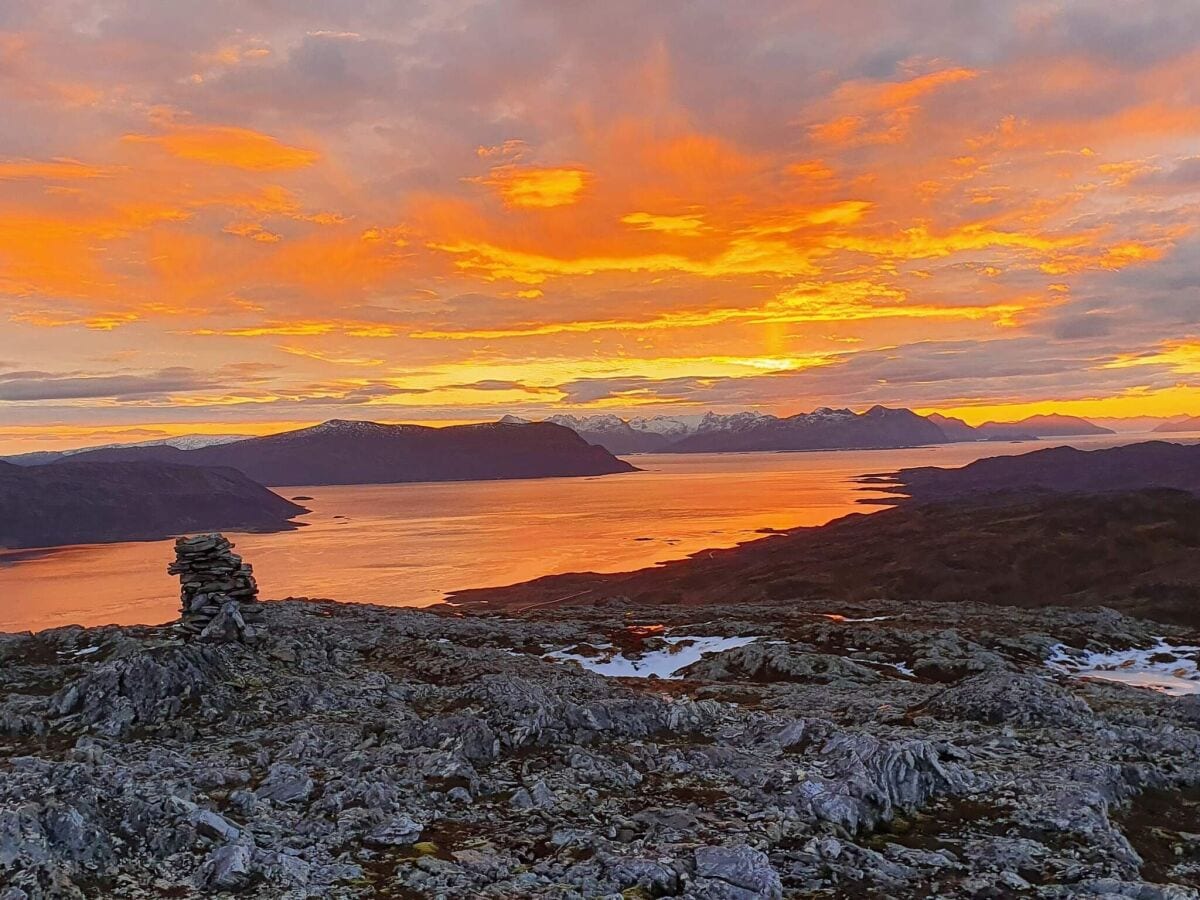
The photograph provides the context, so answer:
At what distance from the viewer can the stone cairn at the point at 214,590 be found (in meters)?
39.9

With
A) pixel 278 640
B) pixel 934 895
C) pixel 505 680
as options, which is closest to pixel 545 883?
pixel 934 895

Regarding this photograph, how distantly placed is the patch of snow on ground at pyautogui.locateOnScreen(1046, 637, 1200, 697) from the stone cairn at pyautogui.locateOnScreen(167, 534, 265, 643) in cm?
5804

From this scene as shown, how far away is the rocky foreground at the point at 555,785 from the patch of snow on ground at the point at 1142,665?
58.4 feet

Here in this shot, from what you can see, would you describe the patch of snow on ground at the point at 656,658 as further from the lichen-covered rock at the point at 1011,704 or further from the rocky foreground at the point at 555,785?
the lichen-covered rock at the point at 1011,704

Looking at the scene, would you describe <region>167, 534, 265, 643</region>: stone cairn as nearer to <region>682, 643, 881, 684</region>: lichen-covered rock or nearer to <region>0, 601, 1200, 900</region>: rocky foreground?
<region>0, 601, 1200, 900</region>: rocky foreground

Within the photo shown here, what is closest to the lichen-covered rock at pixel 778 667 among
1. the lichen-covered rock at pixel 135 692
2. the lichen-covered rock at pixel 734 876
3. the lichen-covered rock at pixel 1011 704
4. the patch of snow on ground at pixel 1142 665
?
the lichen-covered rock at pixel 1011 704

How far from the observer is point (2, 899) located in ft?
51.9

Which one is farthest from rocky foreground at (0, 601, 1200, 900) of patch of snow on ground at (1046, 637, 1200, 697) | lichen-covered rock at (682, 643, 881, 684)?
A: patch of snow on ground at (1046, 637, 1200, 697)

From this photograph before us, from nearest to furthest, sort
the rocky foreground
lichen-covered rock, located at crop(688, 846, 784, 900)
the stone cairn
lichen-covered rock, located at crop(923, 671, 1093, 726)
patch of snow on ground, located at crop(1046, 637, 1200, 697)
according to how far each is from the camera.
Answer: lichen-covered rock, located at crop(688, 846, 784, 900) < the rocky foreground < lichen-covered rock, located at crop(923, 671, 1093, 726) < the stone cairn < patch of snow on ground, located at crop(1046, 637, 1200, 697)

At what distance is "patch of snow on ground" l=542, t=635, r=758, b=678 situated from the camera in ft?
186

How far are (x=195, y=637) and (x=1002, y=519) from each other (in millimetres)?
185546

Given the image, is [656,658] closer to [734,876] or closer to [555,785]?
[555,785]

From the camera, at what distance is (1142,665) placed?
63031 mm

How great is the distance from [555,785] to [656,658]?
125 ft
